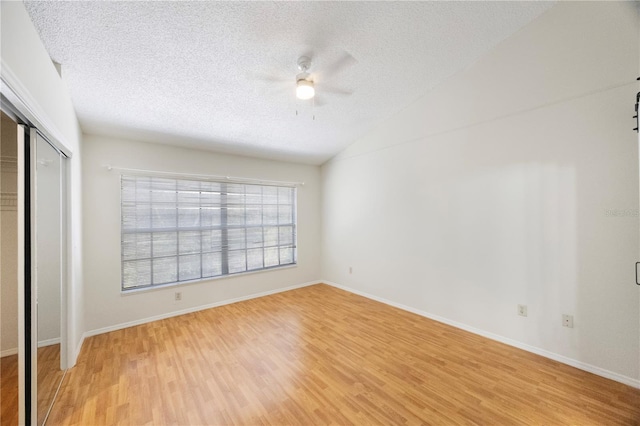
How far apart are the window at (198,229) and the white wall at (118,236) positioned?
127 millimetres

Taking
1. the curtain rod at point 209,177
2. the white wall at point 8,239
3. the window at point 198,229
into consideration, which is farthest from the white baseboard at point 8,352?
the curtain rod at point 209,177

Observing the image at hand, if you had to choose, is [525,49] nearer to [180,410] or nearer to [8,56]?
[8,56]

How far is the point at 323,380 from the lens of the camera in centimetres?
211

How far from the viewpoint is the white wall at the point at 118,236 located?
2992mm

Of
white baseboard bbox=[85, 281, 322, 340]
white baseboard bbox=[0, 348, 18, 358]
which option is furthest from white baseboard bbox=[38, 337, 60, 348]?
white baseboard bbox=[85, 281, 322, 340]

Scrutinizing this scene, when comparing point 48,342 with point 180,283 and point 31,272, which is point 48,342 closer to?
point 31,272

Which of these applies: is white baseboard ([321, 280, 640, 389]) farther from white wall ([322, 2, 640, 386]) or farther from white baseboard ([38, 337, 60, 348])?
white baseboard ([38, 337, 60, 348])

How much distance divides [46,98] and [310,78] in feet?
6.61

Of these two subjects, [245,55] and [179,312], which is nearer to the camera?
[245,55]

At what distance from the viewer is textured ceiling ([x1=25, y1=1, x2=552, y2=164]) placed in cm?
180

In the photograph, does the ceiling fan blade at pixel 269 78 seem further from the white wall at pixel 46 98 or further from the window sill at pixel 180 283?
the window sill at pixel 180 283

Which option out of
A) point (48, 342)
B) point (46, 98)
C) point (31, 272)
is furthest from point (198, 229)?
point (46, 98)

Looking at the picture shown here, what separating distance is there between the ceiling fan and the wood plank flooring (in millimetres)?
2530

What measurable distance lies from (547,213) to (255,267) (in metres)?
3.92
